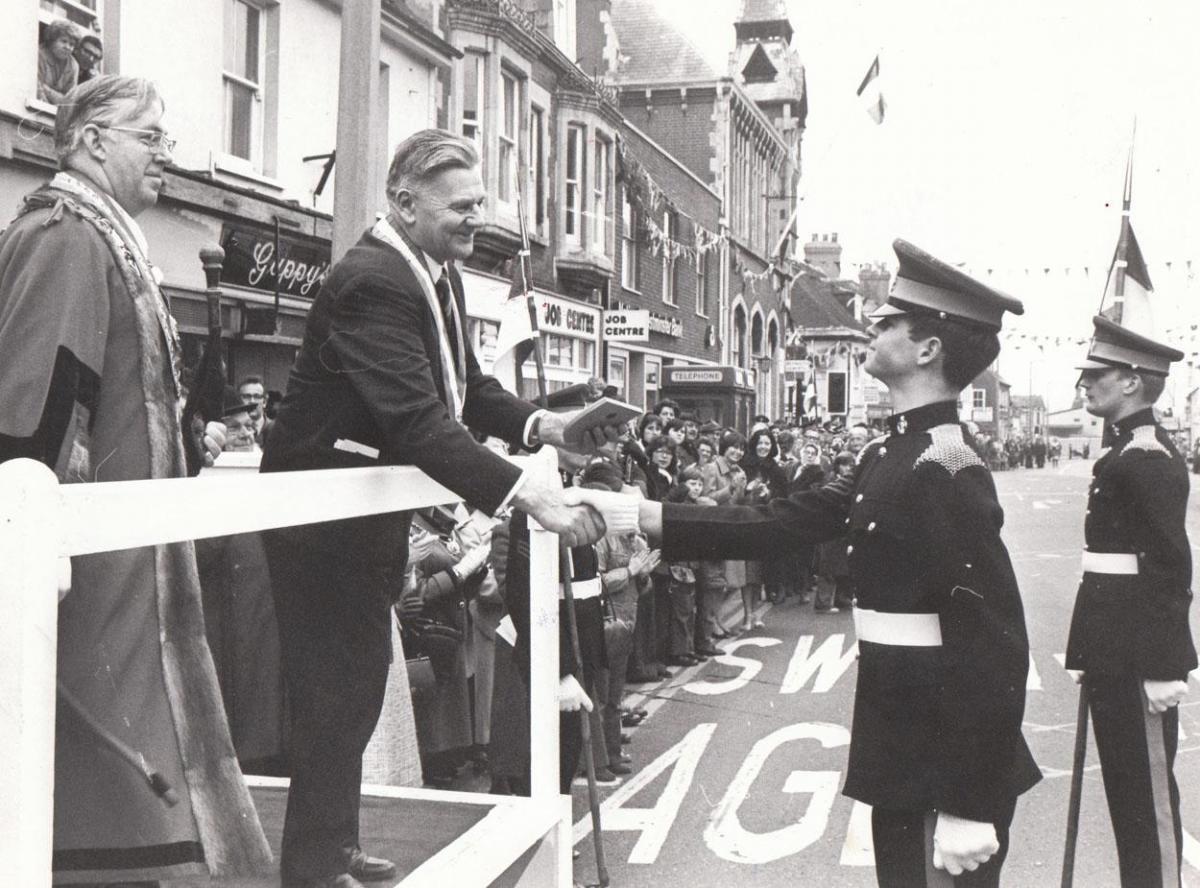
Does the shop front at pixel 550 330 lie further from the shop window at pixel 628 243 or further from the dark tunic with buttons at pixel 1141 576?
the dark tunic with buttons at pixel 1141 576

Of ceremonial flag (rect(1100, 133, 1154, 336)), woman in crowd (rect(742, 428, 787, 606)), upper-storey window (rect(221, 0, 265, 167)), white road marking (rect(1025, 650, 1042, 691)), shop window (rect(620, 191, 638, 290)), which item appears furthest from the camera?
shop window (rect(620, 191, 638, 290))

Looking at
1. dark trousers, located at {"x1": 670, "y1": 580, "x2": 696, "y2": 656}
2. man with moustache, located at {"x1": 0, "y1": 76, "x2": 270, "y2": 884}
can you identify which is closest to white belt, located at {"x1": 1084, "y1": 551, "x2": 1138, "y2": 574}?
man with moustache, located at {"x1": 0, "y1": 76, "x2": 270, "y2": 884}

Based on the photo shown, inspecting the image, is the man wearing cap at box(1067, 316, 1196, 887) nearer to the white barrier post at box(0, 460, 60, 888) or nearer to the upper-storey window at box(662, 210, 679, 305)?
the white barrier post at box(0, 460, 60, 888)

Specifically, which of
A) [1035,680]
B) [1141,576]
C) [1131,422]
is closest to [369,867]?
[1141,576]

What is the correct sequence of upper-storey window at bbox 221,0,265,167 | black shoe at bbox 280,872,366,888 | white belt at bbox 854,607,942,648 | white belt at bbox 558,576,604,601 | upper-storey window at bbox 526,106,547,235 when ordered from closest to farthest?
black shoe at bbox 280,872,366,888
white belt at bbox 854,607,942,648
white belt at bbox 558,576,604,601
upper-storey window at bbox 221,0,265,167
upper-storey window at bbox 526,106,547,235

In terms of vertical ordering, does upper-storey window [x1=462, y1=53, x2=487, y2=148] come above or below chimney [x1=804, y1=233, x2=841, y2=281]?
below

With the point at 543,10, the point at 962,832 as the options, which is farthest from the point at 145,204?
the point at 543,10

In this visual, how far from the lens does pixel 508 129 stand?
20656 mm

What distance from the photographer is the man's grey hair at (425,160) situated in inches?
122

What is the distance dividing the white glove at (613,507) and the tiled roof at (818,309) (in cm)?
6062

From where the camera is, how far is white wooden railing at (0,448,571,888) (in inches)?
60.5

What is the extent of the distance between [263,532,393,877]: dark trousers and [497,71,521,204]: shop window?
17.3 metres

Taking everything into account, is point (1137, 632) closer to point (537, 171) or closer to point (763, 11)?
point (537, 171)

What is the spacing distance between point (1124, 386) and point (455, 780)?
3033 millimetres
